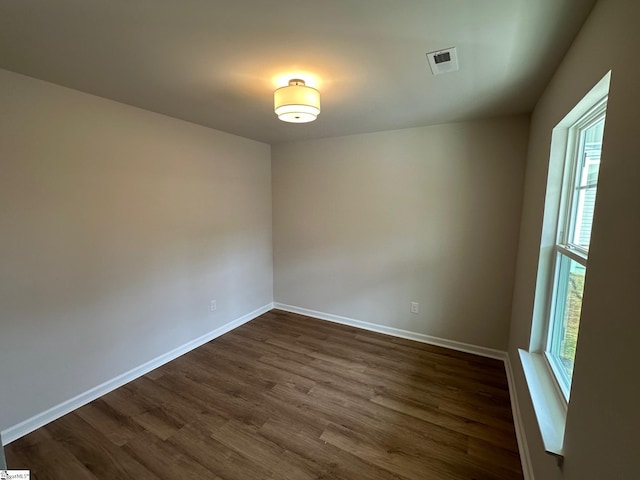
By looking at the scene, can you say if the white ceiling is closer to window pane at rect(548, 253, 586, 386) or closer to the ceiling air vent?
the ceiling air vent

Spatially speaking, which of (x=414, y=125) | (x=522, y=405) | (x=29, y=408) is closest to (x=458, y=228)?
(x=414, y=125)

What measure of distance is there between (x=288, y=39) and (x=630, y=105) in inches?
51.9

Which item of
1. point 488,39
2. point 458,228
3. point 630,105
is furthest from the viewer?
point 458,228

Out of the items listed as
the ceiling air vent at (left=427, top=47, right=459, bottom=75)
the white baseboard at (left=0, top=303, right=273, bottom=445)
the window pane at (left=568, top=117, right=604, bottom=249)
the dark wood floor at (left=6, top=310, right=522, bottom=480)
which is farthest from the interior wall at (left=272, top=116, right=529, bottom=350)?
the white baseboard at (left=0, top=303, right=273, bottom=445)

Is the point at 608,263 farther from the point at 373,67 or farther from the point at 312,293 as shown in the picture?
the point at 312,293

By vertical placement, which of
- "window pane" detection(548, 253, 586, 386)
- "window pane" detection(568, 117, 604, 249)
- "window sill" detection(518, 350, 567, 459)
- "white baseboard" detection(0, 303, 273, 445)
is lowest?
"white baseboard" detection(0, 303, 273, 445)

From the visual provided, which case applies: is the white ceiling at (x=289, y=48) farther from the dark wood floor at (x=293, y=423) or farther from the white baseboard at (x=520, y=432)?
the dark wood floor at (x=293, y=423)

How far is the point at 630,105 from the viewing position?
82 cm

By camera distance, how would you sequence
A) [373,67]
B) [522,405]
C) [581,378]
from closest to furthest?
[581,378] → [373,67] → [522,405]

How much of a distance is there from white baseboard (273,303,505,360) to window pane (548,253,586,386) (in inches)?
46.7

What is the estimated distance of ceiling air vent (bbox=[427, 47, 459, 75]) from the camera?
151 cm

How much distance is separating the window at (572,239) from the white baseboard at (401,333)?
116cm

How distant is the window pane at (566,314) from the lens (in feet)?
4.80

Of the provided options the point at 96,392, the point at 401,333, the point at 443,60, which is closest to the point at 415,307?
the point at 401,333
